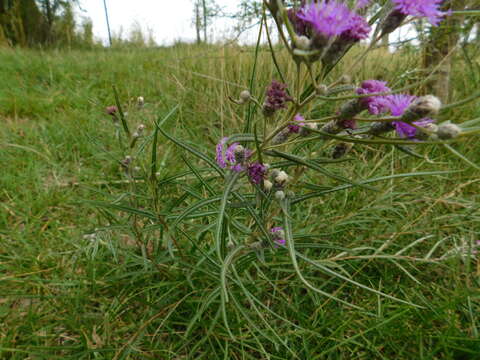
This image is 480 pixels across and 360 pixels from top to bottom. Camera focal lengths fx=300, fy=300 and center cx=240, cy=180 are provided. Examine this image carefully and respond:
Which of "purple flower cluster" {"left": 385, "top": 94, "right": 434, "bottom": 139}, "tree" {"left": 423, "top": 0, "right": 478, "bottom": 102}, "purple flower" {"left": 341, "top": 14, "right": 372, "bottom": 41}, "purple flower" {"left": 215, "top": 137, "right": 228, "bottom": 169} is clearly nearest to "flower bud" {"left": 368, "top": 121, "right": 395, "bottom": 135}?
"purple flower cluster" {"left": 385, "top": 94, "right": 434, "bottom": 139}

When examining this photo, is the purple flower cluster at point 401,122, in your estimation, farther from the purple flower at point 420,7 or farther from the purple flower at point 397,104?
the purple flower at point 420,7

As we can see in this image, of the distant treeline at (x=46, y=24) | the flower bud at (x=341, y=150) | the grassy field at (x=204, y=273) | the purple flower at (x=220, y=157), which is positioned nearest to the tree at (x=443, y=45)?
the grassy field at (x=204, y=273)

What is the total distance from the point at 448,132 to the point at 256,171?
0.29 metres

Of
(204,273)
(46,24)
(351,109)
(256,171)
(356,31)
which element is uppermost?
(46,24)

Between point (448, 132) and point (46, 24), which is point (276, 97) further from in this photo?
point (46, 24)

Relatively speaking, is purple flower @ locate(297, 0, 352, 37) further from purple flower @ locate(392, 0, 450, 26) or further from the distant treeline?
the distant treeline

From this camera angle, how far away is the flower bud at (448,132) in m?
0.37

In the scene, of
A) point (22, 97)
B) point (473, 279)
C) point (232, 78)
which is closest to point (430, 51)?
point (232, 78)

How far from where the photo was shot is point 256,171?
0.55m

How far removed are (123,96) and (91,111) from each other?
0.43 metres

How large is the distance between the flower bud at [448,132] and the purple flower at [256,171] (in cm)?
27

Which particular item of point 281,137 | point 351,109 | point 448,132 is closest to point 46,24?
point 281,137

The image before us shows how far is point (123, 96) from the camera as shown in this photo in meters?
2.44

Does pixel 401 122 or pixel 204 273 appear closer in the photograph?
pixel 401 122
